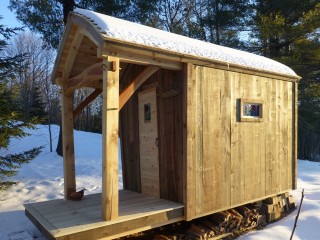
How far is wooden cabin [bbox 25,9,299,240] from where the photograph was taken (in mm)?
3598

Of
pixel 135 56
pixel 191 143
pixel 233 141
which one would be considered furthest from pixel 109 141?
pixel 233 141

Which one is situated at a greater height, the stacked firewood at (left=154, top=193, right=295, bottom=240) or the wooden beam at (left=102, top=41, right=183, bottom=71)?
the wooden beam at (left=102, top=41, right=183, bottom=71)

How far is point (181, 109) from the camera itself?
446 cm

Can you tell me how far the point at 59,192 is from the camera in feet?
21.8

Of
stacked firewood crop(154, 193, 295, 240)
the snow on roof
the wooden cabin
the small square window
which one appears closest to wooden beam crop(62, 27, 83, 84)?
the wooden cabin

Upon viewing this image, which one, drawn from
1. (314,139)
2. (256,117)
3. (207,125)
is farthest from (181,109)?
(314,139)

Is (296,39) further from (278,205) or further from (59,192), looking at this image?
(59,192)

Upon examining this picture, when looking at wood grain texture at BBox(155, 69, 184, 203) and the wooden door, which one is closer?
wood grain texture at BBox(155, 69, 184, 203)

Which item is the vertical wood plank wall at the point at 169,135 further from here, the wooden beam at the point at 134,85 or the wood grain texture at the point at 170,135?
the wooden beam at the point at 134,85

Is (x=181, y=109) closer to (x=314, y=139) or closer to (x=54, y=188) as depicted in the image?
(x=54, y=188)

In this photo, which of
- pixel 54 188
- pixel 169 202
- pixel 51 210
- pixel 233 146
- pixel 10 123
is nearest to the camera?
pixel 51 210

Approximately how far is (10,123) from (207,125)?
3.84 m

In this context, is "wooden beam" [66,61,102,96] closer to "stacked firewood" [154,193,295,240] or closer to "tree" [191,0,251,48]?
"stacked firewood" [154,193,295,240]

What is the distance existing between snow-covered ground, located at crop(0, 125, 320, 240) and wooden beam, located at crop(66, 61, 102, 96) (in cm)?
236
